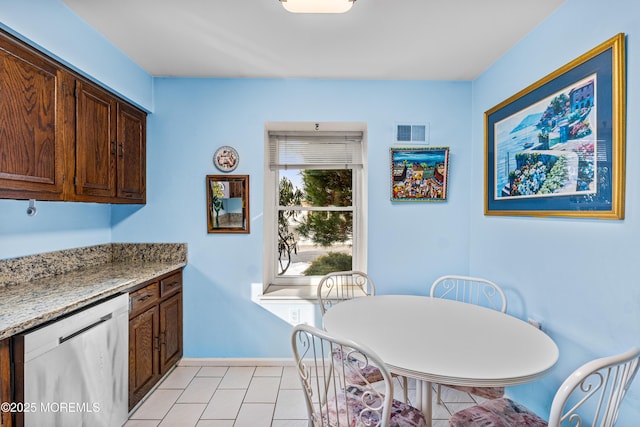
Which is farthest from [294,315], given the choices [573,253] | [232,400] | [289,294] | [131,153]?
[573,253]

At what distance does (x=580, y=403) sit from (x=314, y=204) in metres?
2.43

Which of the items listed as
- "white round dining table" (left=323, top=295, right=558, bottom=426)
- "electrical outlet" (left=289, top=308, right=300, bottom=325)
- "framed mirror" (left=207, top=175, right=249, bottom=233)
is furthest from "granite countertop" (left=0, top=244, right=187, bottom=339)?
"white round dining table" (left=323, top=295, right=558, bottom=426)

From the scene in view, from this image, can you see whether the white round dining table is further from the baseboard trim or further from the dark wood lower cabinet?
the dark wood lower cabinet

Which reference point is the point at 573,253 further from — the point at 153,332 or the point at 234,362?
the point at 153,332

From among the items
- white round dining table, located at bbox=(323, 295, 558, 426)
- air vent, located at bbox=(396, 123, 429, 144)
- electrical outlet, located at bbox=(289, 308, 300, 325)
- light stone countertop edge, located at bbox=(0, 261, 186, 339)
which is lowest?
electrical outlet, located at bbox=(289, 308, 300, 325)

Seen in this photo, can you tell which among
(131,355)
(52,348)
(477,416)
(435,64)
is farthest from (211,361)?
(435,64)

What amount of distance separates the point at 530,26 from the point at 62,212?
3.33 metres

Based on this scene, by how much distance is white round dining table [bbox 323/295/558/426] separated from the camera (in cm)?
118

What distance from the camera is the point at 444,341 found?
1445 mm

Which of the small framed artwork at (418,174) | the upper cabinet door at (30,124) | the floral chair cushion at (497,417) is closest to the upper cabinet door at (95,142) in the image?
the upper cabinet door at (30,124)

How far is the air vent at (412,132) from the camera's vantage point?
2711mm

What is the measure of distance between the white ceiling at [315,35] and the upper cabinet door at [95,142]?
0.41 metres

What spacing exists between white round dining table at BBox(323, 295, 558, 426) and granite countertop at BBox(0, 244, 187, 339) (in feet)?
4.04

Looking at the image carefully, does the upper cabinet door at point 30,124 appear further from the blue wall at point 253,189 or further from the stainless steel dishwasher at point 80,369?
the blue wall at point 253,189
